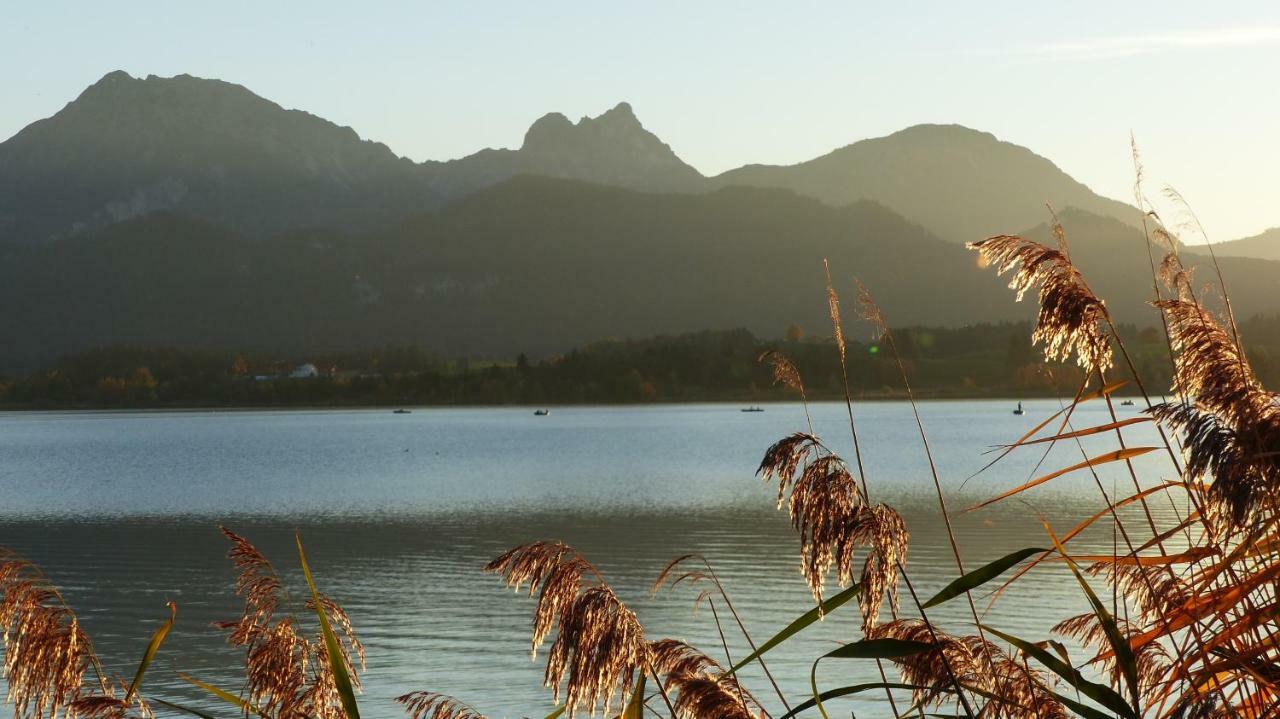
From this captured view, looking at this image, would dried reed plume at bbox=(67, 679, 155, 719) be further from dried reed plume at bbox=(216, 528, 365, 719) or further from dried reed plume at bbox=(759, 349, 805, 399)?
dried reed plume at bbox=(759, 349, 805, 399)

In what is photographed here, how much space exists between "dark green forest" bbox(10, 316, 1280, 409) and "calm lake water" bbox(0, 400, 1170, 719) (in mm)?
80373

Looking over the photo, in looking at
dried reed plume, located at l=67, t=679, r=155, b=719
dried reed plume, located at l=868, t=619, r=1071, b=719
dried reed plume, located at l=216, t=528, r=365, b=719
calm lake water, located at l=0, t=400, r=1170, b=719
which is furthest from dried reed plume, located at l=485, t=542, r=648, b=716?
dried reed plume, located at l=67, t=679, r=155, b=719

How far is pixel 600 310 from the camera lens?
195 m

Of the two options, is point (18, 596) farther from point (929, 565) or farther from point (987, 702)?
point (929, 565)

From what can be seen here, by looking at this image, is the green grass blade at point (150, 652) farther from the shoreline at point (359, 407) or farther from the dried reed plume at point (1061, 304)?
the shoreline at point (359, 407)

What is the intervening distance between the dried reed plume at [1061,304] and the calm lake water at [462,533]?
0.55 metres

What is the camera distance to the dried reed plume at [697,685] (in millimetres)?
2606

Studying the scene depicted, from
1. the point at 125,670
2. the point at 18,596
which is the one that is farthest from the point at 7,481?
the point at 18,596

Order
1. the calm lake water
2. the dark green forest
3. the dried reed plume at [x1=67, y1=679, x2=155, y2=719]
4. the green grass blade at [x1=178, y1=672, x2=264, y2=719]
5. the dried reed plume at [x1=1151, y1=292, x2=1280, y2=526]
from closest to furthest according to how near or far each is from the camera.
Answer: the dried reed plume at [x1=1151, y1=292, x2=1280, y2=526]
the green grass blade at [x1=178, y1=672, x2=264, y2=719]
the dried reed plume at [x1=67, y1=679, x2=155, y2=719]
the calm lake water
the dark green forest

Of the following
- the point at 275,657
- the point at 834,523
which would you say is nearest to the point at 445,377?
the point at 275,657

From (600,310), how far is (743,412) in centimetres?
4596

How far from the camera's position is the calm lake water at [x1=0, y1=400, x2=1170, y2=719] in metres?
20.6

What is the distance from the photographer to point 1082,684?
229cm

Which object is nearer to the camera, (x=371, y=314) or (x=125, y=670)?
(x=125, y=670)
